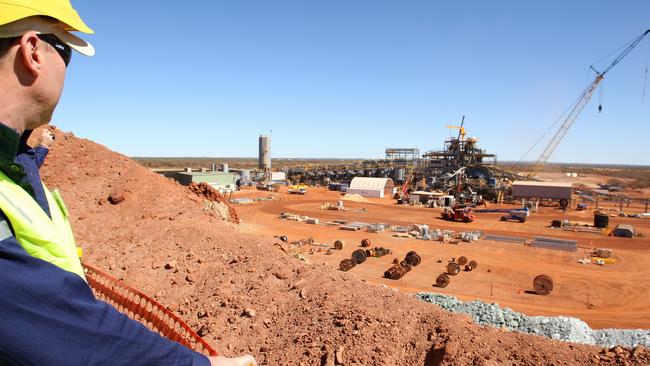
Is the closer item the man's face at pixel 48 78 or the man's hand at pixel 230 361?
the man's face at pixel 48 78

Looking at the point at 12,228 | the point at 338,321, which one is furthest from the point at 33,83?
the point at 338,321

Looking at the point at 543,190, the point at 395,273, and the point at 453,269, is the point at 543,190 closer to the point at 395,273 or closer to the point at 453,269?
the point at 453,269

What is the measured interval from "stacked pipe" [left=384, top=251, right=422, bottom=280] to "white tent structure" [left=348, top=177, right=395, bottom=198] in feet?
124

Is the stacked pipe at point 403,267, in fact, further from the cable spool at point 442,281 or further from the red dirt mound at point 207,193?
the red dirt mound at point 207,193

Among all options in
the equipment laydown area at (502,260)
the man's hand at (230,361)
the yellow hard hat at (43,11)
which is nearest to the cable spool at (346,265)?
the equipment laydown area at (502,260)

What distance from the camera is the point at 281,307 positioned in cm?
809

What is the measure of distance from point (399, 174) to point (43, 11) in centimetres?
8005

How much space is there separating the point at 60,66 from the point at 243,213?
42147 mm

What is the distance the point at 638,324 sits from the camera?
16750 mm

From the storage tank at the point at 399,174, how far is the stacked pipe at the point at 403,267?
54484mm

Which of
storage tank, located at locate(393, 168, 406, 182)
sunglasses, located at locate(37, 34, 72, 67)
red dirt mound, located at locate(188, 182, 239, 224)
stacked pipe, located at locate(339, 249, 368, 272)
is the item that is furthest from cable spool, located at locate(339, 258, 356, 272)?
storage tank, located at locate(393, 168, 406, 182)

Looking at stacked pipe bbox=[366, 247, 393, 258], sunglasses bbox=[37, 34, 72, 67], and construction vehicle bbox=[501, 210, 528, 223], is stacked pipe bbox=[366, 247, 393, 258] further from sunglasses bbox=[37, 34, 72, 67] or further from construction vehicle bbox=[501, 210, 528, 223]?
sunglasses bbox=[37, 34, 72, 67]

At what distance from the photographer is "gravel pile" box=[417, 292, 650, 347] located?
11.9m

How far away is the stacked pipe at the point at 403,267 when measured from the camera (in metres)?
22.0
